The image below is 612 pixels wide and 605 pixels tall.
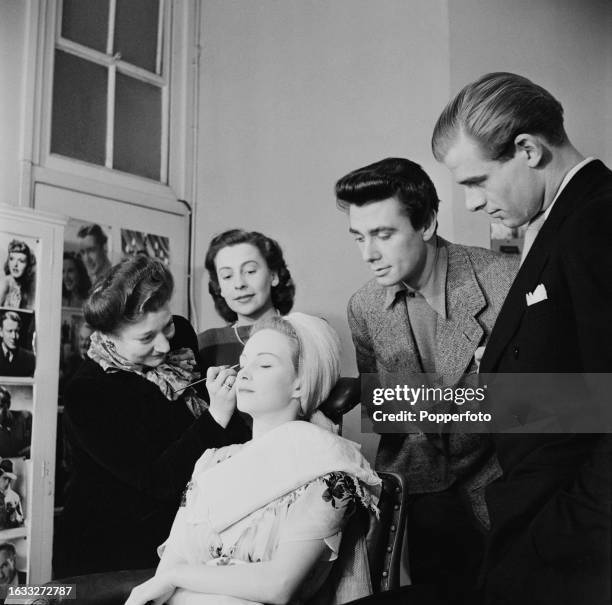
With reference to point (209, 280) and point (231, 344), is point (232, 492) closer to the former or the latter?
point (231, 344)

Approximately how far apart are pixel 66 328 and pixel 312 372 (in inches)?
35.9

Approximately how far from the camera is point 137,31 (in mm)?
1936

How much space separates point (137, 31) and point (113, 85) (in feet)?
0.53

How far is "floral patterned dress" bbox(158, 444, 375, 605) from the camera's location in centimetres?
118

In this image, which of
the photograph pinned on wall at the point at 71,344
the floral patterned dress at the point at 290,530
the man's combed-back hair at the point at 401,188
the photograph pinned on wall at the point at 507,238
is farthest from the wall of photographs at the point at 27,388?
the photograph pinned on wall at the point at 507,238

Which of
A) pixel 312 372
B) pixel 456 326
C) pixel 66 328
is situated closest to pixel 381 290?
pixel 456 326

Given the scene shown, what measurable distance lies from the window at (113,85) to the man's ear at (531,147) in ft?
3.36

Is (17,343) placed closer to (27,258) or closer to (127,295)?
(27,258)

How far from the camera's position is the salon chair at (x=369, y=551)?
1292 mm

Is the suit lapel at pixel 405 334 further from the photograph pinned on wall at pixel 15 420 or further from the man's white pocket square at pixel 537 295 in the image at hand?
the photograph pinned on wall at pixel 15 420

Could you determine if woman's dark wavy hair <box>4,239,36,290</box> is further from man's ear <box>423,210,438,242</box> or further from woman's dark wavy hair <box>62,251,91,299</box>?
man's ear <box>423,210,438,242</box>

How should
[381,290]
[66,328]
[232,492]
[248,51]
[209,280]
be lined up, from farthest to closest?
[66,328], [248,51], [209,280], [381,290], [232,492]

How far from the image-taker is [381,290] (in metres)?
1.54

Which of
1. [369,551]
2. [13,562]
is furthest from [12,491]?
[369,551]
